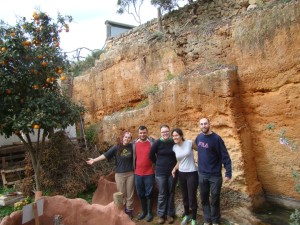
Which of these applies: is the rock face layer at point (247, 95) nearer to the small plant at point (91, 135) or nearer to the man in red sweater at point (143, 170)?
the man in red sweater at point (143, 170)

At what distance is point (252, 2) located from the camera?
6879 millimetres

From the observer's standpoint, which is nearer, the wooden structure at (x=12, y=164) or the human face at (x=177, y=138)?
the human face at (x=177, y=138)

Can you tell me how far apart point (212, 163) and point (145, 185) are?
1.39 metres

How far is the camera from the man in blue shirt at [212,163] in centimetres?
429

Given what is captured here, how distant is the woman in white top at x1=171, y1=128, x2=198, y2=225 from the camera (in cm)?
457

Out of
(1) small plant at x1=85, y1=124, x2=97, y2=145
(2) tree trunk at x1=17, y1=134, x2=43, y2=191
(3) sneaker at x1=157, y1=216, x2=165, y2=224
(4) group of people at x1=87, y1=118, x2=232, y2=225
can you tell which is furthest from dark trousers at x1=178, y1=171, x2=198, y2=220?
(1) small plant at x1=85, y1=124, x2=97, y2=145

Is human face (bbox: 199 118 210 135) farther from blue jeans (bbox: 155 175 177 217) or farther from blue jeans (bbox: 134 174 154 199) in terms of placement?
blue jeans (bbox: 134 174 154 199)

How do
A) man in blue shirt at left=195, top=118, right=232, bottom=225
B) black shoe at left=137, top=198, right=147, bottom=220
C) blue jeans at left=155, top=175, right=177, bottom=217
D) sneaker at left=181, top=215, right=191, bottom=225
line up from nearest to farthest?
1. man in blue shirt at left=195, top=118, right=232, bottom=225
2. sneaker at left=181, top=215, right=191, bottom=225
3. blue jeans at left=155, top=175, right=177, bottom=217
4. black shoe at left=137, top=198, right=147, bottom=220

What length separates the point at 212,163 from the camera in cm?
430

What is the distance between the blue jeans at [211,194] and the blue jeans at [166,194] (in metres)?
0.59

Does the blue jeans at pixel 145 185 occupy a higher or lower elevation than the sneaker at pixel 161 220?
higher

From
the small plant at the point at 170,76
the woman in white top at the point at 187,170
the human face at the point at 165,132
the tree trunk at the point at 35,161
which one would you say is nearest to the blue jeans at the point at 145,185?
the woman in white top at the point at 187,170

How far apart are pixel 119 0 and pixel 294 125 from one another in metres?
10.2

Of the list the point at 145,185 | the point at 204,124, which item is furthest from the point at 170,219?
the point at 204,124
